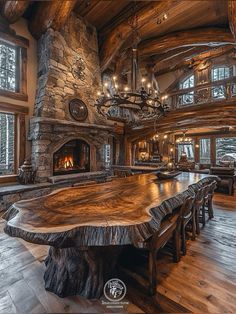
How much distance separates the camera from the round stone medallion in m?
5.52

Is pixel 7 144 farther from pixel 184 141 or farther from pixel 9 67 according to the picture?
pixel 184 141

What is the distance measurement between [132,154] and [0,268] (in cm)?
740

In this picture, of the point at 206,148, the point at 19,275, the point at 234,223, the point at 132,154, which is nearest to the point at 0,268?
the point at 19,275

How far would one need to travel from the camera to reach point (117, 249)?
1900 mm

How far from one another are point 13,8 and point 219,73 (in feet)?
33.0

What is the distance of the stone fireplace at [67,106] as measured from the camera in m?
4.88

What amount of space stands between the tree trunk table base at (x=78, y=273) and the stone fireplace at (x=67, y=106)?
3493 mm

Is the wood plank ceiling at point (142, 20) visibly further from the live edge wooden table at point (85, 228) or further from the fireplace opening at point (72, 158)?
the live edge wooden table at point (85, 228)

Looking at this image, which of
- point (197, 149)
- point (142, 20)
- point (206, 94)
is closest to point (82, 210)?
point (142, 20)

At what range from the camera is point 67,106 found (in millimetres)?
5379

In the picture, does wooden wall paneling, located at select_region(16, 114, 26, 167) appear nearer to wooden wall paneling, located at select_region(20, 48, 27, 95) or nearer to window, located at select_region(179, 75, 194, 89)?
wooden wall paneling, located at select_region(20, 48, 27, 95)

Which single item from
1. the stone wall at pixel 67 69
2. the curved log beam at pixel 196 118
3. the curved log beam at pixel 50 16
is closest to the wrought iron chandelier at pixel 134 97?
the curved log beam at pixel 50 16

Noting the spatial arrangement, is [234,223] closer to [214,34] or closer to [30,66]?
[214,34]

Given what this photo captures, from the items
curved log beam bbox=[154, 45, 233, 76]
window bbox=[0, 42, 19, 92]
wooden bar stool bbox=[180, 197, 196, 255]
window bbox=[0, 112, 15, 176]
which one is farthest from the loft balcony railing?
window bbox=[0, 112, 15, 176]
